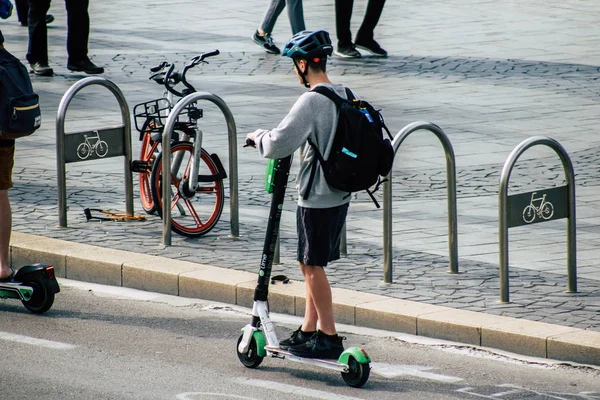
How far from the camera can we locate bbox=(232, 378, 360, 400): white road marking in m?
5.84

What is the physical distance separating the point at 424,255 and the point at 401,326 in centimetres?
143

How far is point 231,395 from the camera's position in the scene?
582 centimetres

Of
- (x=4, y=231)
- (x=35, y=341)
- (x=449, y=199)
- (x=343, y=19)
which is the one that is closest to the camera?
(x=35, y=341)

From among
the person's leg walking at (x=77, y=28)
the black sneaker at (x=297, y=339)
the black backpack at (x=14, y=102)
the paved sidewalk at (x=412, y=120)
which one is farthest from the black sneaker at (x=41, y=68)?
the black sneaker at (x=297, y=339)

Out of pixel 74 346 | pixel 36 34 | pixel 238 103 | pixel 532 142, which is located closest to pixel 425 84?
pixel 238 103

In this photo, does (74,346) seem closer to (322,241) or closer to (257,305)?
(257,305)

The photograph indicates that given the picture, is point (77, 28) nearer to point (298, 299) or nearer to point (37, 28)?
point (37, 28)

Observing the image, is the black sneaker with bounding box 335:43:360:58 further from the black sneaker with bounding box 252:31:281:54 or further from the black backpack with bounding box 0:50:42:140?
the black backpack with bounding box 0:50:42:140

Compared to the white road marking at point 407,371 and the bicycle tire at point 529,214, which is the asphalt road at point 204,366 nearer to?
the white road marking at point 407,371

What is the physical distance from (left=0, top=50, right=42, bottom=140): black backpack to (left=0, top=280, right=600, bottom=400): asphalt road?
106 cm

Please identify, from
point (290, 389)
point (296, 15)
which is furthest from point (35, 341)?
point (296, 15)

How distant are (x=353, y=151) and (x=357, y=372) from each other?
103 centimetres

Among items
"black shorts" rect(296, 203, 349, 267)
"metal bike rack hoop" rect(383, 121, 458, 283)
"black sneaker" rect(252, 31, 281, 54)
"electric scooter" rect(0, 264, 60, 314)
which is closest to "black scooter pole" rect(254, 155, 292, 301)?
"black shorts" rect(296, 203, 349, 267)

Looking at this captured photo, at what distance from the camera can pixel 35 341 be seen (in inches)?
264
